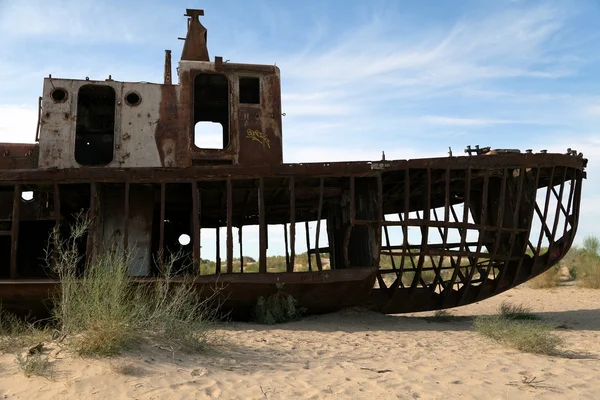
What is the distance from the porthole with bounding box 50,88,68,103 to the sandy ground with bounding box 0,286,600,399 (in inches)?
181

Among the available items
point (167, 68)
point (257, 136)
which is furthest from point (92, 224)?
point (167, 68)

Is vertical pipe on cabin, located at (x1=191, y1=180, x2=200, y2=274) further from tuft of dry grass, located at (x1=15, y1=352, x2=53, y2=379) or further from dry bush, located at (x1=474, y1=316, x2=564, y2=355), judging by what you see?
dry bush, located at (x1=474, y1=316, x2=564, y2=355)

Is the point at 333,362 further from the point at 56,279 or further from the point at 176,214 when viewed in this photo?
the point at 176,214

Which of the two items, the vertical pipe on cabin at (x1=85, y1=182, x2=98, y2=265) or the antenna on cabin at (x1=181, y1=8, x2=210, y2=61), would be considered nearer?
the vertical pipe on cabin at (x1=85, y1=182, x2=98, y2=265)

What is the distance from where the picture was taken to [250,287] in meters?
7.65

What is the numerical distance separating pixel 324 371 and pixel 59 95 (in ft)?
21.1

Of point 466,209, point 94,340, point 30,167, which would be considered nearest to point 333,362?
point 94,340

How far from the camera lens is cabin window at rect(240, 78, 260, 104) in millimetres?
9125

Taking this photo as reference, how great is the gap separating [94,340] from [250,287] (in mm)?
3270

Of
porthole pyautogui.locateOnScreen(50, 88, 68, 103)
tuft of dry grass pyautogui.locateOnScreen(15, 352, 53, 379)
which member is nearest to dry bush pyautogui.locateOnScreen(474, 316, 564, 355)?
tuft of dry grass pyautogui.locateOnScreen(15, 352, 53, 379)

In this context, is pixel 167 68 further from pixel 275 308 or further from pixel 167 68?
pixel 275 308

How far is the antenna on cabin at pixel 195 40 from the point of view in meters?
9.84

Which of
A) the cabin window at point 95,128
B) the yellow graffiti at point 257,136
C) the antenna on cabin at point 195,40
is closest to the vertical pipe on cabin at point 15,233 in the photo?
the cabin window at point 95,128

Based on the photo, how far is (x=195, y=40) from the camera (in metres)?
9.93
